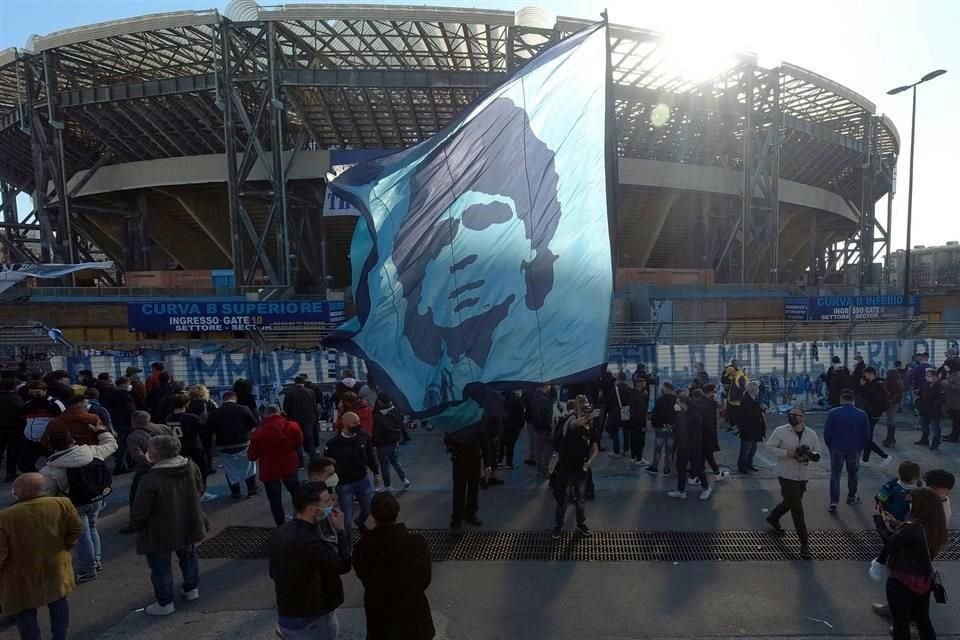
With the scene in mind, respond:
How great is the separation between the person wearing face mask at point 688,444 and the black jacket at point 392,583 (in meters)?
4.93

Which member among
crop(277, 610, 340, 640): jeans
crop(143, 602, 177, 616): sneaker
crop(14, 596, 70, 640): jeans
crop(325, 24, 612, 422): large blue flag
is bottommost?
crop(143, 602, 177, 616): sneaker

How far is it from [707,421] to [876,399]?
365 centimetres

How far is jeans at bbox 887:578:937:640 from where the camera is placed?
142 inches

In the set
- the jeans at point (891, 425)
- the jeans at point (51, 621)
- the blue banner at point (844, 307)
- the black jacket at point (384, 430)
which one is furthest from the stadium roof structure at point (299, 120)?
the jeans at point (51, 621)

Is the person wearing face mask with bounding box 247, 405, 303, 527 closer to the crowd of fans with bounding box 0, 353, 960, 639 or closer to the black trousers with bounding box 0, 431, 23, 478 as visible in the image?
the crowd of fans with bounding box 0, 353, 960, 639

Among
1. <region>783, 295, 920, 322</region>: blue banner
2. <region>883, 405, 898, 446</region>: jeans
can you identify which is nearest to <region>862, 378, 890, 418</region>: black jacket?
<region>883, 405, 898, 446</region>: jeans

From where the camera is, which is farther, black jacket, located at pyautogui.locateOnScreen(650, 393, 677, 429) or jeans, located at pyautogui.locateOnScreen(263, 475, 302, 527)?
black jacket, located at pyautogui.locateOnScreen(650, 393, 677, 429)

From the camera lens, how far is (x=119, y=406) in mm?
8305

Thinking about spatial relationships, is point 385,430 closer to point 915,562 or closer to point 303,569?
point 303,569

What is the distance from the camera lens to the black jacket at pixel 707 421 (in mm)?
7109

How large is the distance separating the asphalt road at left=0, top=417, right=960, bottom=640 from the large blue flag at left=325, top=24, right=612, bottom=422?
1735 millimetres

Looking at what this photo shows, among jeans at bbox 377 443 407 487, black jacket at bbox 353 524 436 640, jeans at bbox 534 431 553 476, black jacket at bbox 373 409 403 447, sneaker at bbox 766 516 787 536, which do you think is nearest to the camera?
black jacket at bbox 353 524 436 640

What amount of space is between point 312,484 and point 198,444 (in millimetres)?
4755

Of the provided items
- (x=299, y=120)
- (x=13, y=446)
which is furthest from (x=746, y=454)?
(x=299, y=120)
